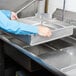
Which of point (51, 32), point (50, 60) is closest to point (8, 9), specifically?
point (51, 32)

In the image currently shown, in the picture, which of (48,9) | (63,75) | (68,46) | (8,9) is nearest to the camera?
(63,75)

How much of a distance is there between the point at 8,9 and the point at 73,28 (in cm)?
A: 84

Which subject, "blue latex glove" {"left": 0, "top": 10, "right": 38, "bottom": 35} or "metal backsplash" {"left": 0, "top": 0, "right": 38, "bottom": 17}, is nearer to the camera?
"blue latex glove" {"left": 0, "top": 10, "right": 38, "bottom": 35}

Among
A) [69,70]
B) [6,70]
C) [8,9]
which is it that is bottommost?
[6,70]

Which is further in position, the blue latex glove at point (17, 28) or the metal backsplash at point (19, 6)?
the metal backsplash at point (19, 6)

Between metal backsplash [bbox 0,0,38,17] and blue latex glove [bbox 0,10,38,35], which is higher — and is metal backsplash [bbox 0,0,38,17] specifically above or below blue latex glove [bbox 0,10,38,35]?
above

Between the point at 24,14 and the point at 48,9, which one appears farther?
the point at 48,9

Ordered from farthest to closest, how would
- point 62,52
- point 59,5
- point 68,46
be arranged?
point 59,5
point 68,46
point 62,52

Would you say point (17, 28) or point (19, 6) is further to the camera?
point (19, 6)

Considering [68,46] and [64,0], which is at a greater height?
[64,0]

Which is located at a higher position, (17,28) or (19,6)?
(19,6)

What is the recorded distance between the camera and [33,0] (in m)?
2.31

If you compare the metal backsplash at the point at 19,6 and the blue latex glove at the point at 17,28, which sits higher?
the metal backsplash at the point at 19,6

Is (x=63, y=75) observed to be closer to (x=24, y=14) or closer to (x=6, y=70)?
(x=6, y=70)
